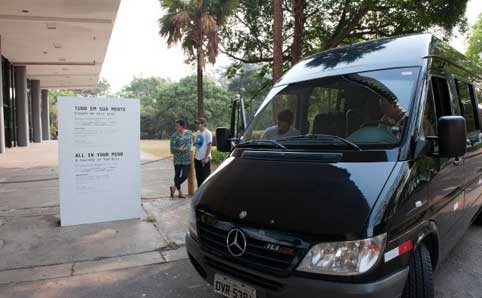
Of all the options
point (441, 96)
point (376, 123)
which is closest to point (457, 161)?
point (441, 96)

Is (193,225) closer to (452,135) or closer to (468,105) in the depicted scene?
(452,135)

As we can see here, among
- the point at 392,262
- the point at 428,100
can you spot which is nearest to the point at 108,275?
the point at 392,262

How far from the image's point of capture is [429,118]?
327 cm

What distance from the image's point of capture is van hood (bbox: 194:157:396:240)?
7.91ft

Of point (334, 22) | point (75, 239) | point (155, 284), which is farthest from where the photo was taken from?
point (334, 22)

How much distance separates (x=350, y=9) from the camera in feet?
43.2

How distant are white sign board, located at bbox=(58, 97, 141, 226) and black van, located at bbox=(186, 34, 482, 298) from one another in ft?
9.59

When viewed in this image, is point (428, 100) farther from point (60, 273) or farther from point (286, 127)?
point (60, 273)

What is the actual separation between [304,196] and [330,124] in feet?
3.37

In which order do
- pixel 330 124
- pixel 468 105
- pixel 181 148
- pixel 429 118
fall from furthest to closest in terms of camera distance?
pixel 181 148, pixel 468 105, pixel 330 124, pixel 429 118

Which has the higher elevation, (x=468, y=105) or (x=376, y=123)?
(x=468, y=105)

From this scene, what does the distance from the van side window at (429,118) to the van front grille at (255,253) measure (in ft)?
5.38

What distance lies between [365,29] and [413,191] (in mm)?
12996

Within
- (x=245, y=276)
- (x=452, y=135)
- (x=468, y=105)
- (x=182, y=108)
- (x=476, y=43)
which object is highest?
(x=476, y=43)
